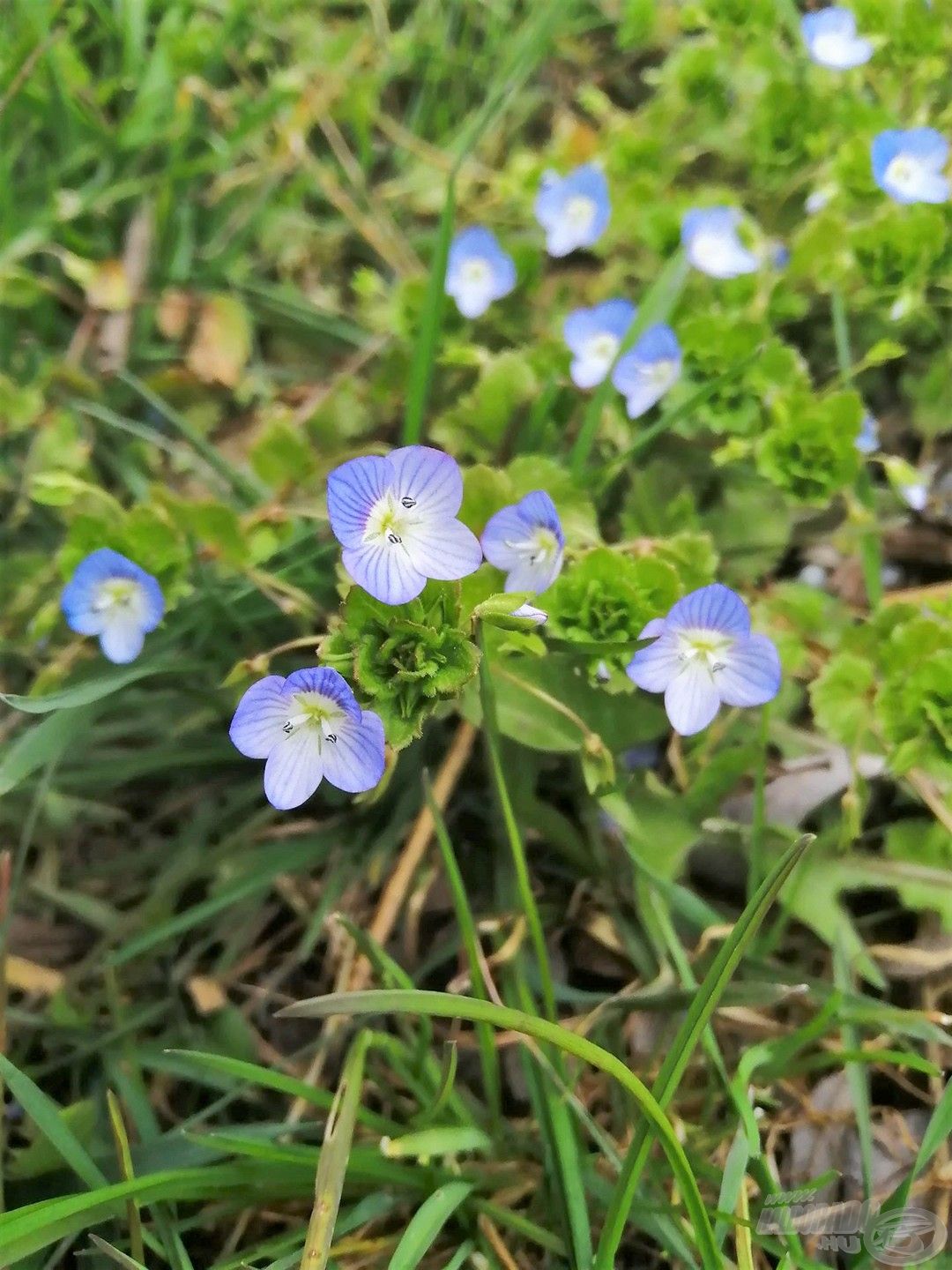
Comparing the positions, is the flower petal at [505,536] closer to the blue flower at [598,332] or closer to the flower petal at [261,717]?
the flower petal at [261,717]

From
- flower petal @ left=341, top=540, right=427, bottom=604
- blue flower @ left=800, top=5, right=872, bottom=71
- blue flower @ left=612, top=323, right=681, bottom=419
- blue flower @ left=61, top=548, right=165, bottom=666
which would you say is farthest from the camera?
blue flower @ left=800, top=5, right=872, bottom=71

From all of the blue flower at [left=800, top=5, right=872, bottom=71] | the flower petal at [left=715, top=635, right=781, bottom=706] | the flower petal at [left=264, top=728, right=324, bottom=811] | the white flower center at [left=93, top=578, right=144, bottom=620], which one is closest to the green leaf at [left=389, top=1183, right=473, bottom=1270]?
the flower petal at [left=264, top=728, right=324, bottom=811]

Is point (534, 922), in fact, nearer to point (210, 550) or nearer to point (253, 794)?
point (253, 794)

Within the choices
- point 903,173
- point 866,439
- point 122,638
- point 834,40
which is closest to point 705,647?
point 866,439

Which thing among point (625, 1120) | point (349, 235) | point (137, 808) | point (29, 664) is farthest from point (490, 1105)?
point (349, 235)

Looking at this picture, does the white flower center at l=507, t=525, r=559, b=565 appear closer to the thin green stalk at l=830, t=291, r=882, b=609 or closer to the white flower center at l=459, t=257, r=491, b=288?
the thin green stalk at l=830, t=291, r=882, b=609

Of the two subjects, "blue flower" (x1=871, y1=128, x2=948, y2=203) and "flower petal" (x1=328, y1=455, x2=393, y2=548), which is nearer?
"flower petal" (x1=328, y1=455, x2=393, y2=548)
